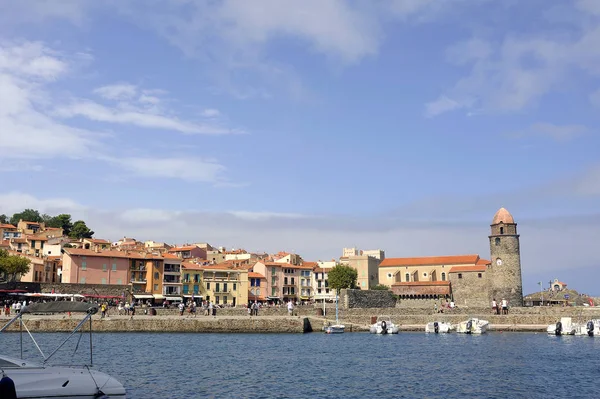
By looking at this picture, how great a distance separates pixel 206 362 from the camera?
3281cm

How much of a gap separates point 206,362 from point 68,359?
24.9 feet

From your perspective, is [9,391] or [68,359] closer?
[9,391]

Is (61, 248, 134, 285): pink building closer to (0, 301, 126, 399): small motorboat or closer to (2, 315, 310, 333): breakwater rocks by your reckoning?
(2, 315, 310, 333): breakwater rocks

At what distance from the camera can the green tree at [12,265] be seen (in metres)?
74.5

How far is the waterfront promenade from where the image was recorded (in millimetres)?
52344

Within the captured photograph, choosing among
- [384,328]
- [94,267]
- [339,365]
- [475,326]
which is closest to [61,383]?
[339,365]

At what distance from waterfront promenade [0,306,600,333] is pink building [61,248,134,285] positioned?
80.4 ft

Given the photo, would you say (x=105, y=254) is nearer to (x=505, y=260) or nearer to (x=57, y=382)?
(x=505, y=260)

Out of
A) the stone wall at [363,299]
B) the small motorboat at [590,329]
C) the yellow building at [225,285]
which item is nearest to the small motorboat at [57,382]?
the small motorboat at [590,329]

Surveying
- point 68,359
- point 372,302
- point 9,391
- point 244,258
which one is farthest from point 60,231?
point 9,391

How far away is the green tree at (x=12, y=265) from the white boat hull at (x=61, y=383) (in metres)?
63.3

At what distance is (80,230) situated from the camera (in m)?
125

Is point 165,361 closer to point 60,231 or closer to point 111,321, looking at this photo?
point 111,321

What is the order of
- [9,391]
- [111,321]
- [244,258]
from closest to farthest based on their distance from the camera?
[9,391], [111,321], [244,258]
